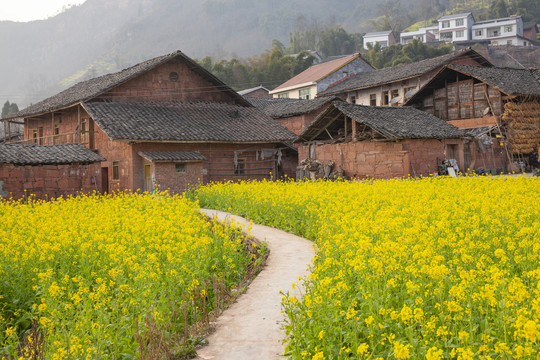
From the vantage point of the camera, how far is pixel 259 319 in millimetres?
6133

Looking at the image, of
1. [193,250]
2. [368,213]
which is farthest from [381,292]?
[368,213]

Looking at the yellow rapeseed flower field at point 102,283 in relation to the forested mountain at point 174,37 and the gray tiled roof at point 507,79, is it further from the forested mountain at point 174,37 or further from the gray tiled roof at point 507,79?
the forested mountain at point 174,37

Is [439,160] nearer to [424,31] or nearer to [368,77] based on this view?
[368,77]

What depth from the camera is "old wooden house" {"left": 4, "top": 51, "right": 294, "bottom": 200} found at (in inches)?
961

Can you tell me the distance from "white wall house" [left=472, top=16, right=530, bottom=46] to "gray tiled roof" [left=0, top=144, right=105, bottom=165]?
72.4 metres

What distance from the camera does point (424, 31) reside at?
3826 inches

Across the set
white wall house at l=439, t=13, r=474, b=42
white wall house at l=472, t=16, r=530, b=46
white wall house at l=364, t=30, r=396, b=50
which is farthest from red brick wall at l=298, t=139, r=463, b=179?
white wall house at l=364, t=30, r=396, b=50

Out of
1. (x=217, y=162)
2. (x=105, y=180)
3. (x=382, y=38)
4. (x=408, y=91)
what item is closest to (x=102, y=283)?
(x=217, y=162)

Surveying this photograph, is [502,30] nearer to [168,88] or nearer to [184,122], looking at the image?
[168,88]

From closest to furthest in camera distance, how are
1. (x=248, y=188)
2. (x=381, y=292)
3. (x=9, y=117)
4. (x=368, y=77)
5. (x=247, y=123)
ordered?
(x=381, y=292) < (x=248, y=188) < (x=247, y=123) < (x=9, y=117) < (x=368, y=77)

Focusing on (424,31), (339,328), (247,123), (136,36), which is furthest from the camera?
(136,36)

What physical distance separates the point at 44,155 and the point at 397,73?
2737 cm

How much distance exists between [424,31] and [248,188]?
90.0 metres

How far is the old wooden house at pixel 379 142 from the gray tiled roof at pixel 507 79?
4.36 m
